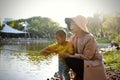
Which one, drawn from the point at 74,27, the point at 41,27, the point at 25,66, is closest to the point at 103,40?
the point at 41,27

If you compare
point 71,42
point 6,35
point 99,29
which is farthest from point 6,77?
point 99,29

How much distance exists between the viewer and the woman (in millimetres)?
1851

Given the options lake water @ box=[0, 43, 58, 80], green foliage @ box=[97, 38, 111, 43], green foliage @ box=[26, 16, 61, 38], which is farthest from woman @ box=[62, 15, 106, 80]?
green foliage @ box=[97, 38, 111, 43]

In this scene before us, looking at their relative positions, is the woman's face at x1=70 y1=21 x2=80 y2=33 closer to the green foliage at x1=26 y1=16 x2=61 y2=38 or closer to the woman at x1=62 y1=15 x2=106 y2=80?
the woman at x1=62 y1=15 x2=106 y2=80

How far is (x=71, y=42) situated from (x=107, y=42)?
14.3ft

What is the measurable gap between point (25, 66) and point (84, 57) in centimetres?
215

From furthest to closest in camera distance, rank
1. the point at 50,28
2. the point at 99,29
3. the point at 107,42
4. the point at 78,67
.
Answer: the point at 107,42
the point at 99,29
the point at 50,28
the point at 78,67

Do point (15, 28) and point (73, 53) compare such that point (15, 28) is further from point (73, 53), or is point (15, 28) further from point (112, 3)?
point (73, 53)

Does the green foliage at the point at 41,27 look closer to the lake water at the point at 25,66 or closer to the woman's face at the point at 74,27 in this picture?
the lake water at the point at 25,66

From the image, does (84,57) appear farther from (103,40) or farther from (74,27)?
(103,40)

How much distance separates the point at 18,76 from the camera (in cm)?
329

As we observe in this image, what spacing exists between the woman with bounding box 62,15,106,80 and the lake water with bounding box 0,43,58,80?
1.04m

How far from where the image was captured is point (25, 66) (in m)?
3.91

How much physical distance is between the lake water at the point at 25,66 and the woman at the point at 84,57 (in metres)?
1.04
